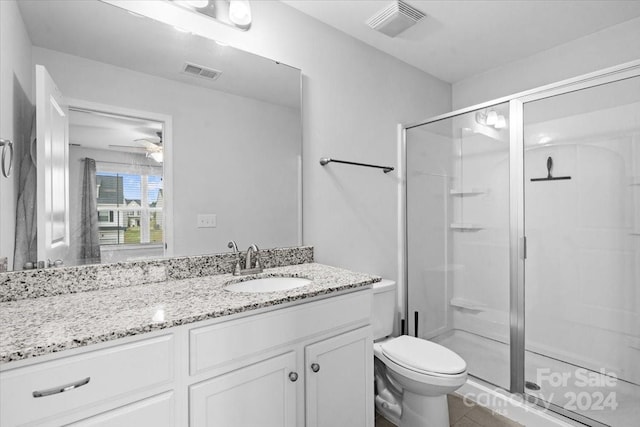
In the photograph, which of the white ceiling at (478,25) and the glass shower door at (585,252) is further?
the white ceiling at (478,25)

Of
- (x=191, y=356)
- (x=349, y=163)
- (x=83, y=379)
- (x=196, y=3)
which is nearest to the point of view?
(x=83, y=379)

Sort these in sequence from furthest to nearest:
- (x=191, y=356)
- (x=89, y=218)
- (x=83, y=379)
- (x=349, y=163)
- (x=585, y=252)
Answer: (x=349, y=163), (x=585, y=252), (x=89, y=218), (x=191, y=356), (x=83, y=379)

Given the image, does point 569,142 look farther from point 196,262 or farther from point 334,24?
point 196,262

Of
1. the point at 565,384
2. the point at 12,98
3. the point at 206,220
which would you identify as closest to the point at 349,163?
the point at 206,220

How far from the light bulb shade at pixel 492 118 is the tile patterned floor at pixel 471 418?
180cm

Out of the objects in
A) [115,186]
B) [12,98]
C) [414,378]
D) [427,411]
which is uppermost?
[12,98]

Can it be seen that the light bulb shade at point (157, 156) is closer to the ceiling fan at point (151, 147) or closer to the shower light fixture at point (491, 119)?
the ceiling fan at point (151, 147)

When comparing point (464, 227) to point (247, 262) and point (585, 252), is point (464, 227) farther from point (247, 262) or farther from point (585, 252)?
point (247, 262)

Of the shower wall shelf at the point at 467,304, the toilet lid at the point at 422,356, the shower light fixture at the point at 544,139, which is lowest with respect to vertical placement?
the toilet lid at the point at 422,356

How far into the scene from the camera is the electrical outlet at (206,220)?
5.15ft

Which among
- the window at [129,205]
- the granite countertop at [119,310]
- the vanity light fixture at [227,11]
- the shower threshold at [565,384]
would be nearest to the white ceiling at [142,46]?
the vanity light fixture at [227,11]

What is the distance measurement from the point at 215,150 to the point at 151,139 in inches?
11.5

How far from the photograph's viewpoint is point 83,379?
0.80 meters

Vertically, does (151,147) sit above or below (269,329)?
above
